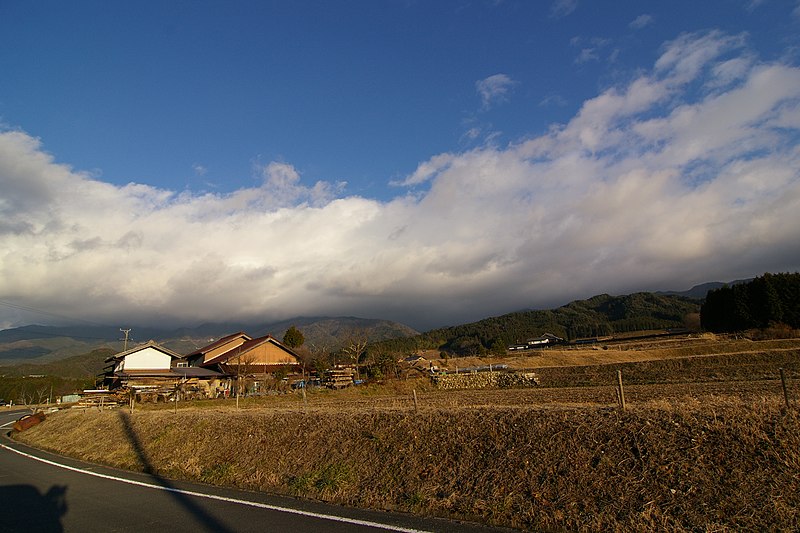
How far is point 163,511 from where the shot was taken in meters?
8.27

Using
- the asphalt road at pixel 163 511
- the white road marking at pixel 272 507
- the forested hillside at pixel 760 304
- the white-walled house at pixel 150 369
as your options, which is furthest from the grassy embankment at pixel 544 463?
the forested hillside at pixel 760 304

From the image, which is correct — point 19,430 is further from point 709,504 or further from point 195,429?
point 709,504

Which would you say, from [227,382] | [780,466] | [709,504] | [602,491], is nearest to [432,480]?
[602,491]

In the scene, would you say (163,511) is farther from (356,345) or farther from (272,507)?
(356,345)

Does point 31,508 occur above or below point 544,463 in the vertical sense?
below

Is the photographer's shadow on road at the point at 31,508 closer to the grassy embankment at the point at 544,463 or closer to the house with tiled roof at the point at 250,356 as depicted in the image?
the grassy embankment at the point at 544,463

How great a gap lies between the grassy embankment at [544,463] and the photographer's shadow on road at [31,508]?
276 centimetres

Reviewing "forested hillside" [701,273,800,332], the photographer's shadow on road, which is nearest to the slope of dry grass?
the photographer's shadow on road

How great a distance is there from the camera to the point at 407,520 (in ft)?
23.2

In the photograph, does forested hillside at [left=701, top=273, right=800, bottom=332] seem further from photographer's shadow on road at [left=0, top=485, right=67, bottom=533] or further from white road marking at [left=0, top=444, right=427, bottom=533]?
photographer's shadow on road at [left=0, top=485, right=67, bottom=533]

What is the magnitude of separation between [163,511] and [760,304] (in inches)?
3500

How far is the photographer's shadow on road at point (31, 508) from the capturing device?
7719 mm

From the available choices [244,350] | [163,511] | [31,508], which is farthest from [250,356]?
[163,511]

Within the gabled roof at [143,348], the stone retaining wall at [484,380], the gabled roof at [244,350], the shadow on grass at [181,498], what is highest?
the gabled roof at [143,348]
